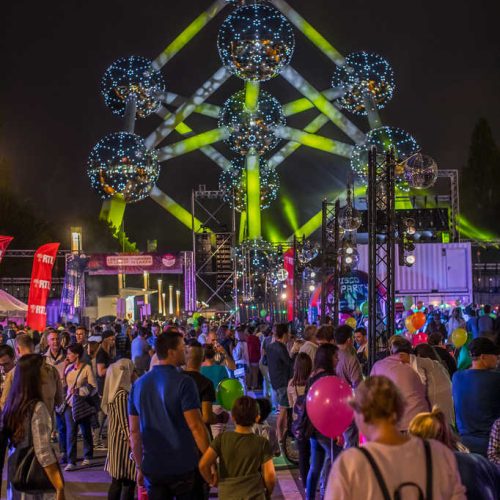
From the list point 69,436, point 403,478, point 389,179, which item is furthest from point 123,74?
point 403,478

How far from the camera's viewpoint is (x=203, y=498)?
5508 millimetres

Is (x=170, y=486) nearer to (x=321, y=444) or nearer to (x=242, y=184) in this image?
(x=321, y=444)

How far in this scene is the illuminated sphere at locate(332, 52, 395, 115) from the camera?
24.3 metres

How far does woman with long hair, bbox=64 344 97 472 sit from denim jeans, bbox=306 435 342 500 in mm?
3743

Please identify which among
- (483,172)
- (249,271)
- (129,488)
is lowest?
(129,488)

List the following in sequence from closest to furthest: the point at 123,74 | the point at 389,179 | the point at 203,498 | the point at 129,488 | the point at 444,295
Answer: the point at 203,498, the point at 129,488, the point at 389,179, the point at 123,74, the point at 444,295

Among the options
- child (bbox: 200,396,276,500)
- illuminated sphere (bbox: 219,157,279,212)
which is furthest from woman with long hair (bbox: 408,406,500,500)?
illuminated sphere (bbox: 219,157,279,212)

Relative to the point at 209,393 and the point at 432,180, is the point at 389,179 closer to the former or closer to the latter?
the point at 432,180

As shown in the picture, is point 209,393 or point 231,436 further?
point 209,393

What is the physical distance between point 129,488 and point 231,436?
9.81 ft

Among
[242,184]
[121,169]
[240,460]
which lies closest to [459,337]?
[240,460]

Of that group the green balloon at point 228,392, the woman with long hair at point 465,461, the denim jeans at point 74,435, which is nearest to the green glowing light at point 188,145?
the denim jeans at point 74,435

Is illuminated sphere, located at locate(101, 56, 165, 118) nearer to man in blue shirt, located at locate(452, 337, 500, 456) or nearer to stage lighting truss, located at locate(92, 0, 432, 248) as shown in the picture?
stage lighting truss, located at locate(92, 0, 432, 248)

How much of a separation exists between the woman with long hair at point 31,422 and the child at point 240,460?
1.07 meters
